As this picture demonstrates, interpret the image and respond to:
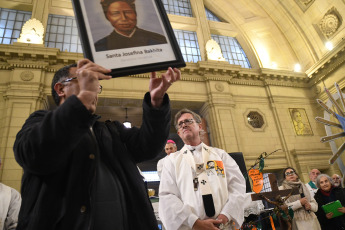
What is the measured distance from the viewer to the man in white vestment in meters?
2.34

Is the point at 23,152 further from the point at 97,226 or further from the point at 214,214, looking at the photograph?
the point at 214,214

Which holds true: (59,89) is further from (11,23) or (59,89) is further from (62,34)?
(11,23)

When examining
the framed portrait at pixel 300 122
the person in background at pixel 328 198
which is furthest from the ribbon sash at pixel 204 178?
the framed portrait at pixel 300 122

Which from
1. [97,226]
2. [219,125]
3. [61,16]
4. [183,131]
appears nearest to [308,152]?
[219,125]

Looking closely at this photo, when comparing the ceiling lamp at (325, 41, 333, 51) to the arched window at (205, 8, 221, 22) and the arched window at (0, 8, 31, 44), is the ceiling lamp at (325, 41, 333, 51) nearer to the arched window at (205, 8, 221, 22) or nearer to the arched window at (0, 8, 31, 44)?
the arched window at (205, 8, 221, 22)

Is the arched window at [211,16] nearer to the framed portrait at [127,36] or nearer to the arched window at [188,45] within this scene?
the arched window at [188,45]

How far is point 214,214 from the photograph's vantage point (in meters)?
2.35

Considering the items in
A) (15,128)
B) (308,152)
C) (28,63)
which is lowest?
(308,152)

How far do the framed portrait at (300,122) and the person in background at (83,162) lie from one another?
12.7 metres

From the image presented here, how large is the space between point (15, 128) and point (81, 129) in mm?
9412

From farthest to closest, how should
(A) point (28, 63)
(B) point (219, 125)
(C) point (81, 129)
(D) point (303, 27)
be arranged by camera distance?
(D) point (303, 27) < (B) point (219, 125) < (A) point (28, 63) < (C) point (81, 129)

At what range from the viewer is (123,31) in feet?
4.76

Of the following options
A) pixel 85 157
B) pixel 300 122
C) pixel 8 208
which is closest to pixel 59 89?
pixel 85 157

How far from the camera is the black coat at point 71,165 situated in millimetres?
978
